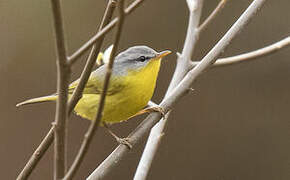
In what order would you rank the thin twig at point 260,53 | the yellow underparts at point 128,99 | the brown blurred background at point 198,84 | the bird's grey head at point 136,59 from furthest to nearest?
A: the brown blurred background at point 198,84
the bird's grey head at point 136,59
the yellow underparts at point 128,99
the thin twig at point 260,53

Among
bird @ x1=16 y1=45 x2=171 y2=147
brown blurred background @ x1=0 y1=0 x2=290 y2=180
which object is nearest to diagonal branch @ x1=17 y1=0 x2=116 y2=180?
bird @ x1=16 y1=45 x2=171 y2=147

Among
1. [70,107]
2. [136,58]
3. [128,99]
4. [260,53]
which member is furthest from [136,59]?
[70,107]

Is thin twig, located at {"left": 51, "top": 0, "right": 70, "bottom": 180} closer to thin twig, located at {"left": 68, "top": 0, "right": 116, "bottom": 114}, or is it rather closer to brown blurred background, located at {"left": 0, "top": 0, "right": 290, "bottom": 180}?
thin twig, located at {"left": 68, "top": 0, "right": 116, "bottom": 114}

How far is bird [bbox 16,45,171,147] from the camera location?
279 centimetres

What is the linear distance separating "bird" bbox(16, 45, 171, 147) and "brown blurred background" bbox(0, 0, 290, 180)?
2.02m

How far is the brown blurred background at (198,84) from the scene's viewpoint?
5.15 meters

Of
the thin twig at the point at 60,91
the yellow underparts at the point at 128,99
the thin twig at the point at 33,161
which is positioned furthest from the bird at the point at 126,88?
Answer: the thin twig at the point at 60,91

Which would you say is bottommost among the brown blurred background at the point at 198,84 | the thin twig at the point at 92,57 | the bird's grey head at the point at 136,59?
the brown blurred background at the point at 198,84

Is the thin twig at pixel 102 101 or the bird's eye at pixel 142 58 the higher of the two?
the thin twig at pixel 102 101

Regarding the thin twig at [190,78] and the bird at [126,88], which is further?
the bird at [126,88]

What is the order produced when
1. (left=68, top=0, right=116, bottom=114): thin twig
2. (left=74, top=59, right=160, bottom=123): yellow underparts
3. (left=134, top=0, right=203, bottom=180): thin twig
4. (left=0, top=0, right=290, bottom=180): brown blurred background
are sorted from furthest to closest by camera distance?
(left=0, top=0, right=290, bottom=180): brown blurred background, (left=74, top=59, right=160, bottom=123): yellow underparts, (left=134, top=0, right=203, bottom=180): thin twig, (left=68, top=0, right=116, bottom=114): thin twig

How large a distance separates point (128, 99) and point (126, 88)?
0.37ft

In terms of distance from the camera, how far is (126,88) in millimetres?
2885

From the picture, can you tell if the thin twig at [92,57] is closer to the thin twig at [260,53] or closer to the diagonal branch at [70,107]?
the diagonal branch at [70,107]
